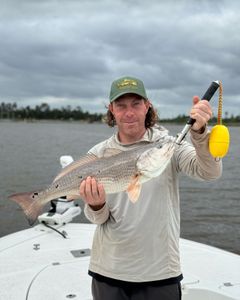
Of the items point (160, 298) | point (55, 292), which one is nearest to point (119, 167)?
point (160, 298)

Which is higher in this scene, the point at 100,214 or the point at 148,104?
the point at 148,104

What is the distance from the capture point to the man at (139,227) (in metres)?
3.16

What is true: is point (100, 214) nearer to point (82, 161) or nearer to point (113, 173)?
point (113, 173)

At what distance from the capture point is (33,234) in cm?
691

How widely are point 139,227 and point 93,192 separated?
469 millimetres

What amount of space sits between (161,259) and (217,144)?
1052 mm

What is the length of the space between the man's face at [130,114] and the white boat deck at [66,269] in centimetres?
232

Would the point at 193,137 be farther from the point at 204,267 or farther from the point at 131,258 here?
the point at 204,267

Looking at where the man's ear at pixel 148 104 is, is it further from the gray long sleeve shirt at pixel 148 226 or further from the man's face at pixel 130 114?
the gray long sleeve shirt at pixel 148 226

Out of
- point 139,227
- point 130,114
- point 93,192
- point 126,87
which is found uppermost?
point 126,87

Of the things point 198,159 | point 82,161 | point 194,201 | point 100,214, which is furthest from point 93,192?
point 194,201

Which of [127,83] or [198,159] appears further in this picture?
[127,83]

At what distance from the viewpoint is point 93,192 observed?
10.2ft

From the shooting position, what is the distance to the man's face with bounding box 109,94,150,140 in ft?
10.8
